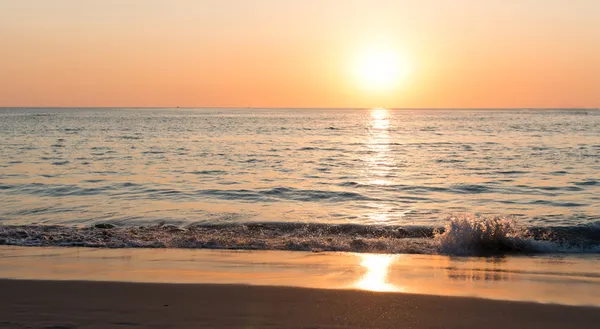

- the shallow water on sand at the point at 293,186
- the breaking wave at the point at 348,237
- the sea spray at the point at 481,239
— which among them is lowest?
the shallow water on sand at the point at 293,186

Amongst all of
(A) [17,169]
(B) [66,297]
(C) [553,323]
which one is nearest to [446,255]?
(C) [553,323]

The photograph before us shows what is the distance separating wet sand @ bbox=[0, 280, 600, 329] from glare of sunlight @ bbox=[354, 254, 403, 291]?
1.45 ft

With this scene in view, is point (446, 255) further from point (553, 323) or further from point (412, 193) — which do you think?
point (412, 193)

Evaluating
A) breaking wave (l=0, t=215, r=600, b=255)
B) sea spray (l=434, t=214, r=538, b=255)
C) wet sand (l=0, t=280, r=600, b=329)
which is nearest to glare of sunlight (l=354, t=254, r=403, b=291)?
wet sand (l=0, t=280, r=600, b=329)

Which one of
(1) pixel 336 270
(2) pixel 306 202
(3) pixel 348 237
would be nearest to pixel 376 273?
(1) pixel 336 270

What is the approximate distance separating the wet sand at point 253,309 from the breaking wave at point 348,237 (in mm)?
A: 3962

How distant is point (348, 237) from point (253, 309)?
6.40m

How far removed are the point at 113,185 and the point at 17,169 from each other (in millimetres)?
7809

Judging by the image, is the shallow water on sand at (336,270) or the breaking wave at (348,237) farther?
the breaking wave at (348,237)

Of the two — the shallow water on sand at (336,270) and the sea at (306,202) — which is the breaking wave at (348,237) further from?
the shallow water on sand at (336,270)

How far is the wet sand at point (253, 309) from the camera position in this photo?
7.01m

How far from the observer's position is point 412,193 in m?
21.3

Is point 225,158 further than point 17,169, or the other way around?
point 225,158

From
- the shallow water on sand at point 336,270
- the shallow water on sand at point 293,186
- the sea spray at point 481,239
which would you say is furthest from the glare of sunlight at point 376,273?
the shallow water on sand at point 293,186
